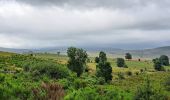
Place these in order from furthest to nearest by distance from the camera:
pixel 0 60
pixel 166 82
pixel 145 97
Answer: pixel 0 60, pixel 166 82, pixel 145 97

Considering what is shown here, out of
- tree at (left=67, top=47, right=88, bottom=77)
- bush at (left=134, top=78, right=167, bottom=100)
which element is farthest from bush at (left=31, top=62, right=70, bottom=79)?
bush at (left=134, top=78, right=167, bottom=100)

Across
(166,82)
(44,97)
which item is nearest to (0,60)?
(166,82)

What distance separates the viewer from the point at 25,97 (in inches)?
2579

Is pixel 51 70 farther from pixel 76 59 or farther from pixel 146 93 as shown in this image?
pixel 146 93

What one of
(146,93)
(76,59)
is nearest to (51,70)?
(76,59)

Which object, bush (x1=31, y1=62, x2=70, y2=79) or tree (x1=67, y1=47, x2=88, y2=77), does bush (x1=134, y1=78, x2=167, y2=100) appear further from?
tree (x1=67, y1=47, x2=88, y2=77)

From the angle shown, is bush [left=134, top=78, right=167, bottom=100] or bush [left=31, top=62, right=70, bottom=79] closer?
bush [left=134, top=78, right=167, bottom=100]

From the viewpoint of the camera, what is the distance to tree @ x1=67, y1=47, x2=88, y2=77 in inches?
6432

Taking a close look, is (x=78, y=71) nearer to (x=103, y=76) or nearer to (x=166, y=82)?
(x=103, y=76)

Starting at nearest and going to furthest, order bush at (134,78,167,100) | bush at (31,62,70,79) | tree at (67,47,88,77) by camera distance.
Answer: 1. bush at (134,78,167,100)
2. bush at (31,62,70,79)
3. tree at (67,47,88,77)

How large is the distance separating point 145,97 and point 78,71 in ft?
312

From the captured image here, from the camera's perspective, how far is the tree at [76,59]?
163 meters

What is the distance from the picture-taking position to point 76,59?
164 m

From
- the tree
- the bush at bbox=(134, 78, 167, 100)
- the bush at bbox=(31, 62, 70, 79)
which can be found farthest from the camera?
the tree
